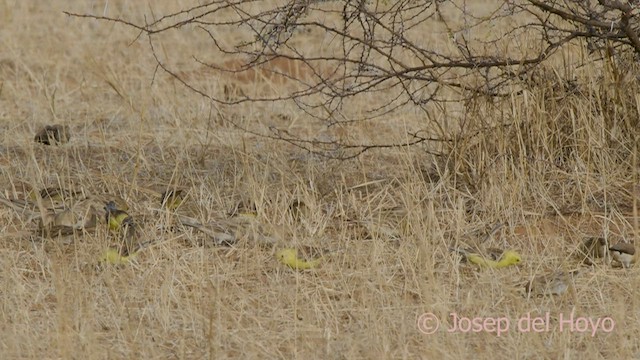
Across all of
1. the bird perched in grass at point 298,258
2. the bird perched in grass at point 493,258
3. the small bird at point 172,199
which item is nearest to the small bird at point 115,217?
the small bird at point 172,199

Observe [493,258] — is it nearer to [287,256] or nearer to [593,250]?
[593,250]

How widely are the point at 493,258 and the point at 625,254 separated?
0.48m

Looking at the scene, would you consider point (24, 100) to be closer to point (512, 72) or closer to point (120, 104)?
point (120, 104)

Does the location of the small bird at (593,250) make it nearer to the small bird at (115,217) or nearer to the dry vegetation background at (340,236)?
the dry vegetation background at (340,236)

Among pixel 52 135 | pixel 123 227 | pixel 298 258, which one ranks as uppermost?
pixel 52 135

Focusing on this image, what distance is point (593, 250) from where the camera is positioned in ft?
13.9

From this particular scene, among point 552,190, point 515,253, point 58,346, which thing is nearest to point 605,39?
point 552,190

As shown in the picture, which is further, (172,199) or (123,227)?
(172,199)

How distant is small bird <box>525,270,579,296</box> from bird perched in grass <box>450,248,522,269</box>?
0.19m

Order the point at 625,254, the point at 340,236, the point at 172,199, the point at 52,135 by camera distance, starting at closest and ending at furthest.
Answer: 1. the point at 625,254
2. the point at 340,236
3. the point at 172,199
4. the point at 52,135

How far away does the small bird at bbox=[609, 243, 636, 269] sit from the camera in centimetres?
417

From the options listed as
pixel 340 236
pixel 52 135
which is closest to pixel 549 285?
pixel 340 236

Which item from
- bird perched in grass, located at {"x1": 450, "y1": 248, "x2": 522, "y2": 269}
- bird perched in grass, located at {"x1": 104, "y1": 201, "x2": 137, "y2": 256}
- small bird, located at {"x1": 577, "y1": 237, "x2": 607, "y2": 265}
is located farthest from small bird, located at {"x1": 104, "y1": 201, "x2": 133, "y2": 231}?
small bird, located at {"x1": 577, "y1": 237, "x2": 607, "y2": 265}

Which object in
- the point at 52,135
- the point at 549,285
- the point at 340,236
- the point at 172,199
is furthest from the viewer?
the point at 52,135
